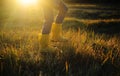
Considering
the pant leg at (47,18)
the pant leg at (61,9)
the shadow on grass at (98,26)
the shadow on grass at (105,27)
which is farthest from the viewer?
the shadow on grass at (98,26)

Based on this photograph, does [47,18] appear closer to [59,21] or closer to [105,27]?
[59,21]

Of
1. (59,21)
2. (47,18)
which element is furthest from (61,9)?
(47,18)

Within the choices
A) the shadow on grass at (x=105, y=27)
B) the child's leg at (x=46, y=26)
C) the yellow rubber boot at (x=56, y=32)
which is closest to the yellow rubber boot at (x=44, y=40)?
the child's leg at (x=46, y=26)

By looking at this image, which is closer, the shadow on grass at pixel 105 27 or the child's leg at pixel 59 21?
the child's leg at pixel 59 21

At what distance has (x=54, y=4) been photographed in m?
5.47

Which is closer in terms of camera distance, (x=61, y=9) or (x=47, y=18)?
(x=47, y=18)

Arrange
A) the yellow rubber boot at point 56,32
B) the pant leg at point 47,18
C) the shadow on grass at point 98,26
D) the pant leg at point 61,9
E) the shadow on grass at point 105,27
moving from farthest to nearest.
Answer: the shadow on grass at point 98,26
the shadow on grass at point 105,27
the yellow rubber boot at point 56,32
the pant leg at point 61,9
the pant leg at point 47,18

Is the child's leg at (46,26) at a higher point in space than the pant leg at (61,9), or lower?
lower

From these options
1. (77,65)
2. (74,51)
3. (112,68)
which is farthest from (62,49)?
(112,68)

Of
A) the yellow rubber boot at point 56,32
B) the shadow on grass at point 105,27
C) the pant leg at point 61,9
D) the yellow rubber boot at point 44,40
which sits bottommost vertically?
the yellow rubber boot at point 44,40

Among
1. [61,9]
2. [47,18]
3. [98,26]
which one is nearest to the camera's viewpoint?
[47,18]

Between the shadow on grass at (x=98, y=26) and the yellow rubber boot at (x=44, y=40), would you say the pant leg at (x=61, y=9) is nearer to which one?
the yellow rubber boot at (x=44, y=40)

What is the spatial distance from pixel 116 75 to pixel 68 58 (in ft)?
3.25

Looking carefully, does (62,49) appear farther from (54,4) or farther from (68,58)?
(54,4)
